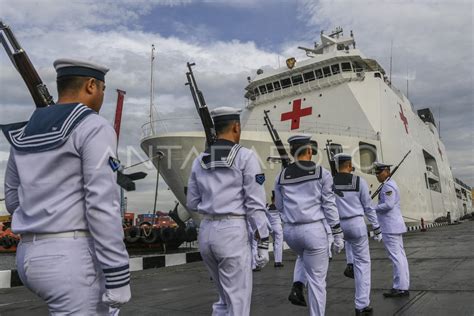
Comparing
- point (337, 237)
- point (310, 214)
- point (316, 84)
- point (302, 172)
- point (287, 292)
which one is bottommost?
Result: point (287, 292)

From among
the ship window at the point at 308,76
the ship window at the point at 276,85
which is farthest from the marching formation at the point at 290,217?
the ship window at the point at 276,85

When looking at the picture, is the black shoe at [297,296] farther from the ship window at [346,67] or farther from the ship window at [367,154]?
the ship window at [346,67]

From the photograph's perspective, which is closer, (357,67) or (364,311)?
(364,311)

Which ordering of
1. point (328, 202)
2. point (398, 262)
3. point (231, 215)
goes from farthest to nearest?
point (398, 262) < point (328, 202) < point (231, 215)

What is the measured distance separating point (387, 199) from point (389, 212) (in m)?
0.16

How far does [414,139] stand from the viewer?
22844 mm

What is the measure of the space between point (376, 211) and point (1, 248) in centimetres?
1844

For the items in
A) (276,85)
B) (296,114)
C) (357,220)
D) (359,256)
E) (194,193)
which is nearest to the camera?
(194,193)

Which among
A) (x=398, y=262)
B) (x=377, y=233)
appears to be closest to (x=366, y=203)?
(x=377, y=233)

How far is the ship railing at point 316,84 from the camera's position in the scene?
59.4 feet

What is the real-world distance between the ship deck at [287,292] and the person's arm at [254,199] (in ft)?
6.09

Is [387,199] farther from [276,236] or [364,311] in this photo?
[276,236]

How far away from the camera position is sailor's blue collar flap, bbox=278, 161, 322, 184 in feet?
11.8

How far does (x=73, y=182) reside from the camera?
163cm
